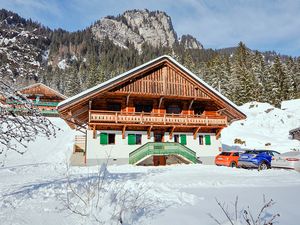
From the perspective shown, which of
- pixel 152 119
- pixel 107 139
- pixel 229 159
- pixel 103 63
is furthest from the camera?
pixel 103 63

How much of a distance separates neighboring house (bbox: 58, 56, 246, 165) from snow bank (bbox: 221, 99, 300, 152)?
12704 mm

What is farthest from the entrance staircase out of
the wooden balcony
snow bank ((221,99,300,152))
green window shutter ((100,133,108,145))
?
snow bank ((221,99,300,152))

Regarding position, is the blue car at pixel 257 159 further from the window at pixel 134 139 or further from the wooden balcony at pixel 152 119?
the window at pixel 134 139

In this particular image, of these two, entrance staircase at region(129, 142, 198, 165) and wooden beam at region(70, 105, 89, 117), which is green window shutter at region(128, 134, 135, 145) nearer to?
entrance staircase at region(129, 142, 198, 165)

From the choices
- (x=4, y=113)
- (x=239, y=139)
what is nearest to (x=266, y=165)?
(x=4, y=113)

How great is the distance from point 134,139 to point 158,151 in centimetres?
307

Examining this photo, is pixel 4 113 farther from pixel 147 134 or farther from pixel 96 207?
pixel 147 134

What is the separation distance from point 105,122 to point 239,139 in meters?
24.3

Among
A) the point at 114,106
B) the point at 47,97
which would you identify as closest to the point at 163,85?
the point at 114,106

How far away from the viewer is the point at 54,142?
33531 mm

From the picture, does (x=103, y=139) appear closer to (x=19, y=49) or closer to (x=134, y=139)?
(x=134, y=139)

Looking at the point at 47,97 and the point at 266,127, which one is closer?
the point at 266,127

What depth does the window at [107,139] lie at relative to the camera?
23.1m

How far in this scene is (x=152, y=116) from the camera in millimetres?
24297
